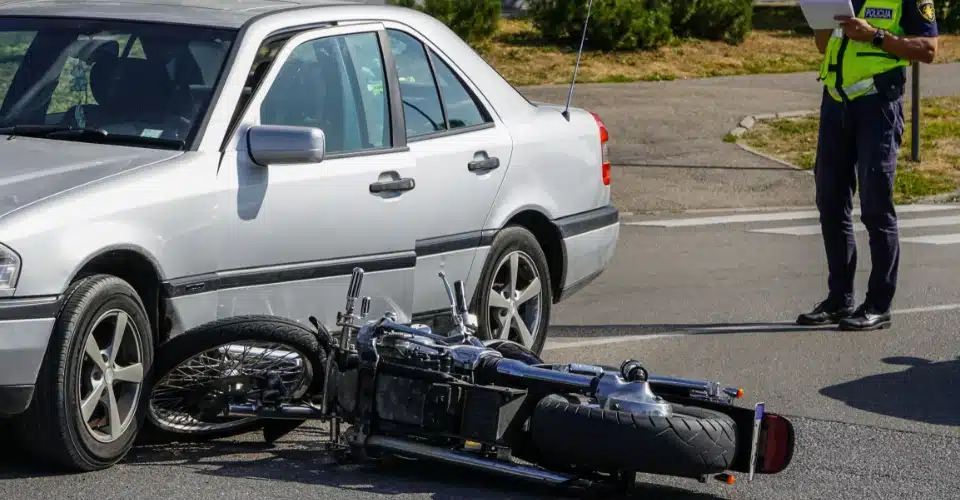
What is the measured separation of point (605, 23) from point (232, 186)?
59.9 feet

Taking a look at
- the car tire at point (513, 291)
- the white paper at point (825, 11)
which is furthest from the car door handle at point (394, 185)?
the white paper at point (825, 11)

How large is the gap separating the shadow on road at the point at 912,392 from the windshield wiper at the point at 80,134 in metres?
3.13

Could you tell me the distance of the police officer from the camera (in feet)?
27.8

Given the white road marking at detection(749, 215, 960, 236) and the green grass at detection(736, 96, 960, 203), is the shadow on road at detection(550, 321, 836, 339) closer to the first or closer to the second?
the white road marking at detection(749, 215, 960, 236)

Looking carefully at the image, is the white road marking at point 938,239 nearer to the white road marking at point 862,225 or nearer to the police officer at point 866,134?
the white road marking at point 862,225

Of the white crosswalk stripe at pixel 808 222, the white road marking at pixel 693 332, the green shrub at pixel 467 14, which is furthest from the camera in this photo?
the green shrub at pixel 467 14

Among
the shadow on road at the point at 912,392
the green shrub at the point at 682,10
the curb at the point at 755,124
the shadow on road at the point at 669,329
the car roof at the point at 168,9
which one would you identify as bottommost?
the curb at the point at 755,124

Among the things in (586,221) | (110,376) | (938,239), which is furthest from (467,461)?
(938,239)

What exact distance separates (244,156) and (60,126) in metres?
0.77

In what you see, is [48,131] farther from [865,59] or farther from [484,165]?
[865,59]

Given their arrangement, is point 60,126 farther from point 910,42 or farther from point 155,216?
point 910,42

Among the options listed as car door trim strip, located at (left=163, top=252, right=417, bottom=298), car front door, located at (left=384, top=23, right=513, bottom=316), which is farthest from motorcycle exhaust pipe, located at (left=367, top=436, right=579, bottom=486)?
car front door, located at (left=384, top=23, right=513, bottom=316)

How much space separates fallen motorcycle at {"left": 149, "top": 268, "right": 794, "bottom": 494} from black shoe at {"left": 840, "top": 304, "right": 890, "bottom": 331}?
332 centimetres

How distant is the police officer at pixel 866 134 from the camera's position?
847 centimetres
